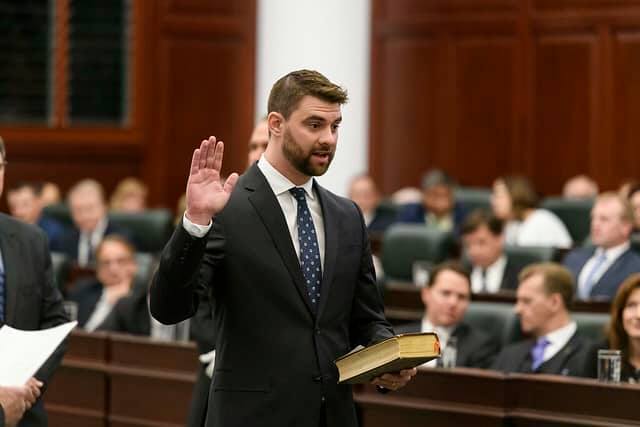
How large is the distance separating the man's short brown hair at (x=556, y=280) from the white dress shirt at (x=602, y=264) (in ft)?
5.04

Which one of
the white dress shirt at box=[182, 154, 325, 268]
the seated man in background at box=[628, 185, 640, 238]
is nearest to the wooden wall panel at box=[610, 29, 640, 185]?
the seated man in background at box=[628, 185, 640, 238]

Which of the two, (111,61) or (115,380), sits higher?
(111,61)

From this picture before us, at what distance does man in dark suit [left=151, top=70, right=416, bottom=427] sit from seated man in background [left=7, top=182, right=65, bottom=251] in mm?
6295

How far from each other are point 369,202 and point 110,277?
2984mm

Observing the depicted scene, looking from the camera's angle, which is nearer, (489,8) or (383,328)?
(383,328)

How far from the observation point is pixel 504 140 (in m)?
11.2

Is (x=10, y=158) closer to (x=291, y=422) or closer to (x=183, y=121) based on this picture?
(x=183, y=121)

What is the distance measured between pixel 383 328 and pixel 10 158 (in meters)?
9.16

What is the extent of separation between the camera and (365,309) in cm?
307

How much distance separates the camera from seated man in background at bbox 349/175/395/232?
9.41 meters

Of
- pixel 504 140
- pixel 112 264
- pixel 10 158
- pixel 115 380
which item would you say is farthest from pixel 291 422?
pixel 10 158

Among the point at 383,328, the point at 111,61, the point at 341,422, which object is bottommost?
the point at 341,422

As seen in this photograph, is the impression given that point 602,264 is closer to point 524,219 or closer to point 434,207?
point 524,219

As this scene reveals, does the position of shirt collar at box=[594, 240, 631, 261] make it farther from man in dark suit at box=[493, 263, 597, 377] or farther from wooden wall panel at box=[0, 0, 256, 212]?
wooden wall panel at box=[0, 0, 256, 212]
